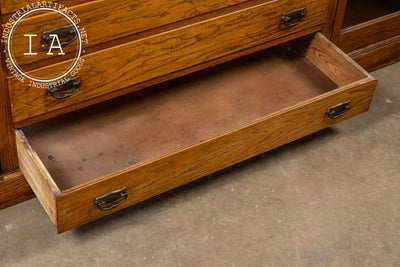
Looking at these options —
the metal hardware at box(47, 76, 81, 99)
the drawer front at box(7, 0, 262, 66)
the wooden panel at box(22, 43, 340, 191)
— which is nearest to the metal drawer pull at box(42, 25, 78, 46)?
the drawer front at box(7, 0, 262, 66)

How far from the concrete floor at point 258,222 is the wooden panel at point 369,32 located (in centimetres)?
39

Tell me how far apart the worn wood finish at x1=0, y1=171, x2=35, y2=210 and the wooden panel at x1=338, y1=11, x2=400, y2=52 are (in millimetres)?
1158

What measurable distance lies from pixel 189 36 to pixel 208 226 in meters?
0.55

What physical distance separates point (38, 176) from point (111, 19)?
44cm

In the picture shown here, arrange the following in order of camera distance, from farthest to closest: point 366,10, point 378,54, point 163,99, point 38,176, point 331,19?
1. point 378,54
2. point 366,10
3. point 331,19
4. point 163,99
5. point 38,176

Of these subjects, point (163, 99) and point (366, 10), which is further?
point (366, 10)

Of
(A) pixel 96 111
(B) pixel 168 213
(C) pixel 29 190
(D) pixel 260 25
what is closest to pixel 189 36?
(D) pixel 260 25

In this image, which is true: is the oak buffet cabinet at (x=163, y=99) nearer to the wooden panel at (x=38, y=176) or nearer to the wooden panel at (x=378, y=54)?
the wooden panel at (x=38, y=176)

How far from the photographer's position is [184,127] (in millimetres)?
1919

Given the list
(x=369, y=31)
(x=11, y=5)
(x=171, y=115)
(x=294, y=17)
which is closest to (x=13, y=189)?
(x=171, y=115)

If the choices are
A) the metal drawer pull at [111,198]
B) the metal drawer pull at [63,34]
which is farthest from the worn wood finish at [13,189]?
the metal drawer pull at [63,34]

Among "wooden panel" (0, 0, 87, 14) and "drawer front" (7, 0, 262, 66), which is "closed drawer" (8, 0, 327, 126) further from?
"wooden panel" (0, 0, 87, 14)

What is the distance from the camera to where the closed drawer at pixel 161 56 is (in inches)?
65.2

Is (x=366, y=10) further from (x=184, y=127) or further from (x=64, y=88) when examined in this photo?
(x=64, y=88)
